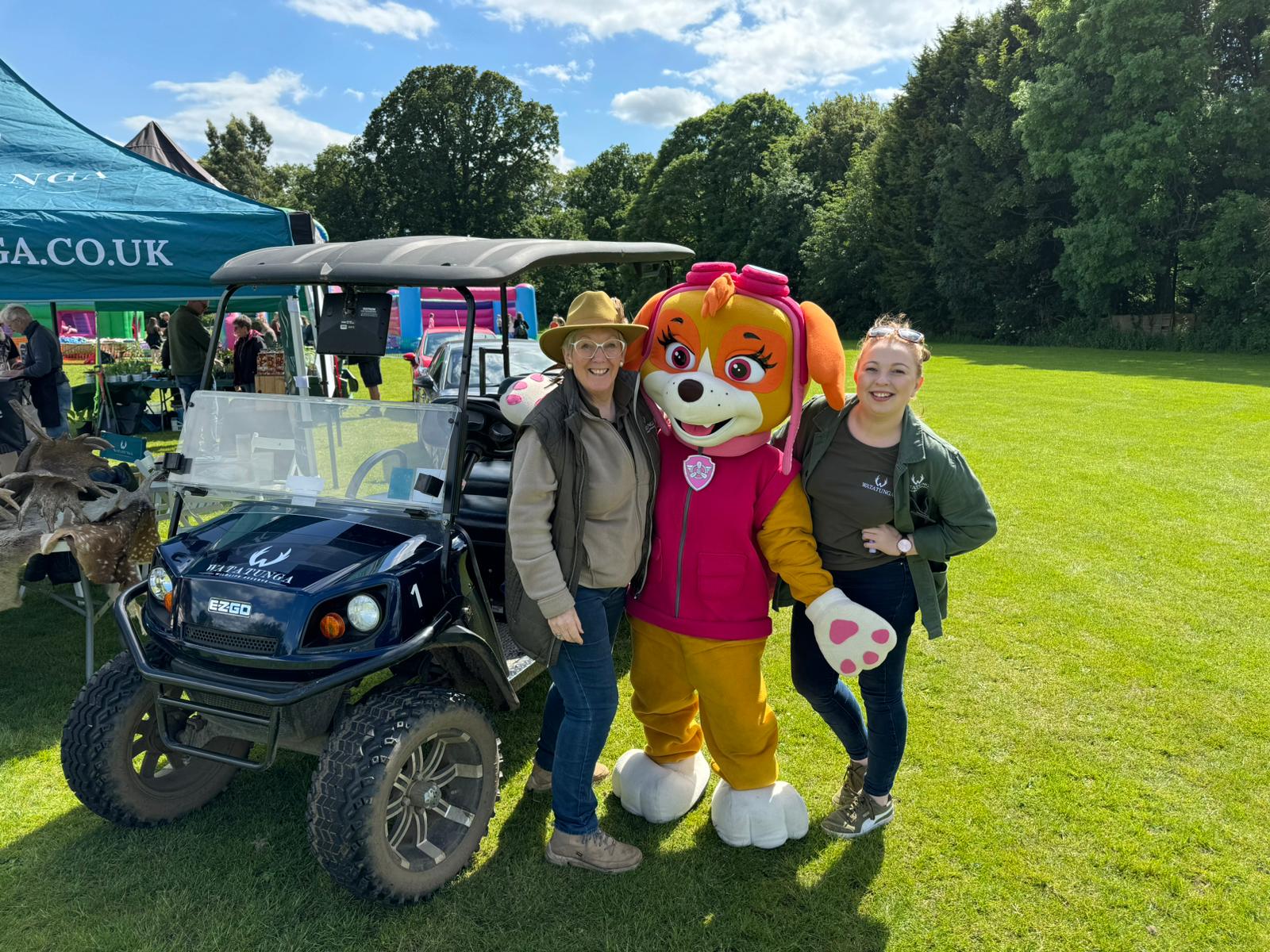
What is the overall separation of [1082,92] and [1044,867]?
26.6m

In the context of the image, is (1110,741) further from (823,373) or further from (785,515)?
(823,373)

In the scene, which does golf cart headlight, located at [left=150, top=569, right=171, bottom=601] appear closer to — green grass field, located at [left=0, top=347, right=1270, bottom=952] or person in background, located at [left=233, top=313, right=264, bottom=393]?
green grass field, located at [left=0, top=347, right=1270, bottom=952]

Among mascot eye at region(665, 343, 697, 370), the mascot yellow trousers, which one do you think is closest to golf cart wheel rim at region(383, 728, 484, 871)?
the mascot yellow trousers

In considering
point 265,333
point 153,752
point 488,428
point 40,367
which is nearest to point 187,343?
point 265,333

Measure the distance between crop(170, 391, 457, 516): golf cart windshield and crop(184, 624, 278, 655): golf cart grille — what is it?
590 mm

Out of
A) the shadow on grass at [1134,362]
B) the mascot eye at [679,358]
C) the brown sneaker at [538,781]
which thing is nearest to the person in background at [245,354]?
the brown sneaker at [538,781]

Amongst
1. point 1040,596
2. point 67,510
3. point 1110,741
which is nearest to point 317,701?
point 67,510

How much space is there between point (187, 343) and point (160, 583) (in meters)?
7.91

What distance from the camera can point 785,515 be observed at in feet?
8.89

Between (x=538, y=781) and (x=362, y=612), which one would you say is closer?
(x=362, y=612)

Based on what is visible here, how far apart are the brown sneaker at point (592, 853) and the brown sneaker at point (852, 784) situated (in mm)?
816

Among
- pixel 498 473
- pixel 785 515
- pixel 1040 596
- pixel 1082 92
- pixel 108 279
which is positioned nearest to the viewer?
pixel 785 515

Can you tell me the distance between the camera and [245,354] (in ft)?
33.4

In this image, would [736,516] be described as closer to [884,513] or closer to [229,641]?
[884,513]
